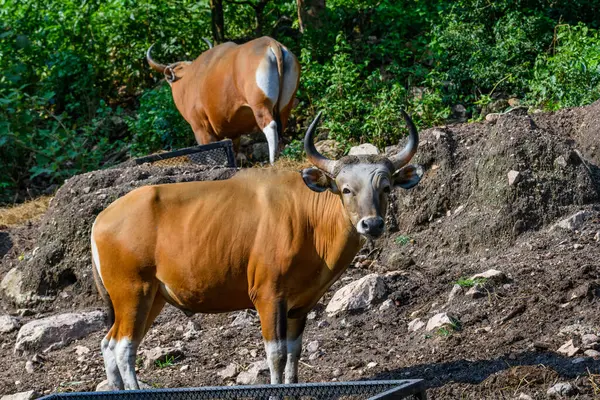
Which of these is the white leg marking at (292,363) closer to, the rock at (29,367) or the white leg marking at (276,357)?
the white leg marking at (276,357)

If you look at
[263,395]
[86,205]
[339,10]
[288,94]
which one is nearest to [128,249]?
[263,395]

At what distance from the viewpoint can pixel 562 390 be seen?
611 centimetres

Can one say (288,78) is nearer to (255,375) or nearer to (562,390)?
(255,375)

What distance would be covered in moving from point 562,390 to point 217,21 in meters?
11.4

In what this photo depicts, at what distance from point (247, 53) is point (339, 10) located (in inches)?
129

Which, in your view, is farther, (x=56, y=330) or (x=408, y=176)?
(x=56, y=330)

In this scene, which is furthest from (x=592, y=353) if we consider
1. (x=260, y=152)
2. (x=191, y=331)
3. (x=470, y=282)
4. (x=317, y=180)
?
(x=260, y=152)

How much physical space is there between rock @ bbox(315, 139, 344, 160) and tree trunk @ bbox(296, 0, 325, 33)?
10.1ft

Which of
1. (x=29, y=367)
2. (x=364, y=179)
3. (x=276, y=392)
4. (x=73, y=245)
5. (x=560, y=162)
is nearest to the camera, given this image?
(x=276, y=392)

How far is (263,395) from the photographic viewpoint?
5363mm

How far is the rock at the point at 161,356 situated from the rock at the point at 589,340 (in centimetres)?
303

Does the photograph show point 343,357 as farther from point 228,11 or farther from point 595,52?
point 228,11

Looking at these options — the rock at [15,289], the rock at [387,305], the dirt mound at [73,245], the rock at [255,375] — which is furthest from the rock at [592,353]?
the rock at [15,289]

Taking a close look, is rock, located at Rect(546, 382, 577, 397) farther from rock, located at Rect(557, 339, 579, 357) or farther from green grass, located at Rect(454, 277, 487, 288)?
green grass, located at Rect(454, 277, 487, 288)
